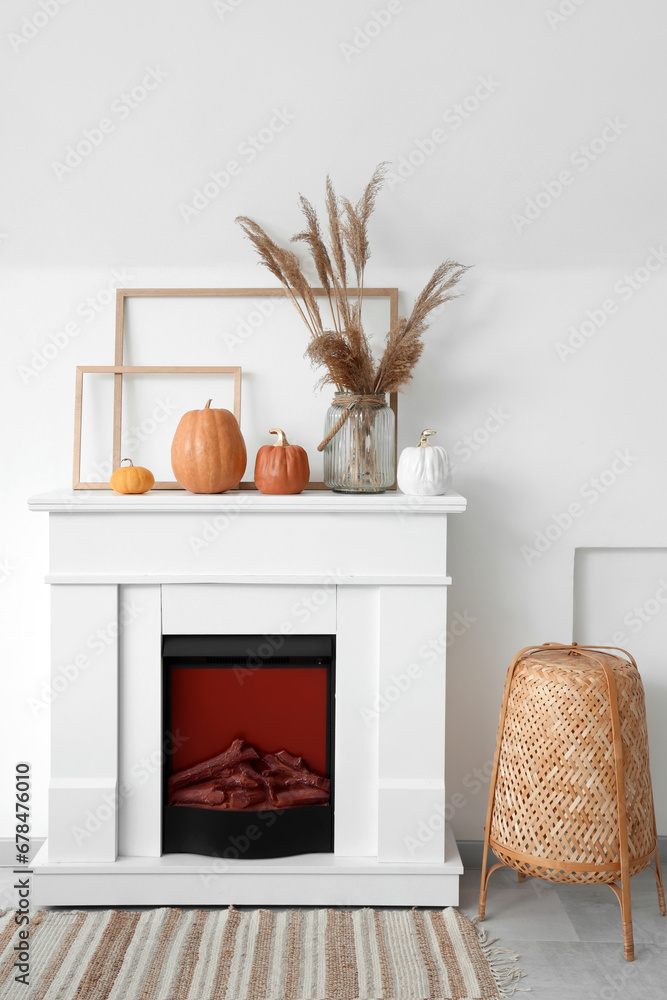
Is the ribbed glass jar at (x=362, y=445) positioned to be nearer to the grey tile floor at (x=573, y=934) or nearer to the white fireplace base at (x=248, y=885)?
the white fireplace base at (x=248, y=885)

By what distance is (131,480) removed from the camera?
231 cm

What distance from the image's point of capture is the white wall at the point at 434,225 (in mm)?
2318

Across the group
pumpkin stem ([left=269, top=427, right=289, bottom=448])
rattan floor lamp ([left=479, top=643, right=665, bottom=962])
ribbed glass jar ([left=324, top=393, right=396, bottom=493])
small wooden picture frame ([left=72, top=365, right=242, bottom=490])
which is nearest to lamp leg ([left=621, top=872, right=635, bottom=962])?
rattan floor lamp ([left=479, top=643, right=665, bottom=962])

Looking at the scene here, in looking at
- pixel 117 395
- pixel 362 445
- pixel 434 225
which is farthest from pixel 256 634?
pixel 434 225

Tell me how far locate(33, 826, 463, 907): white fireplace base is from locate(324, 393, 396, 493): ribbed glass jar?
1.07 meters

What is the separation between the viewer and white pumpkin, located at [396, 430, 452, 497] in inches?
89.3

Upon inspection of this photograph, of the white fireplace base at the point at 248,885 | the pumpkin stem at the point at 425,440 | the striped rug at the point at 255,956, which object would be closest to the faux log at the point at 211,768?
the white fireplace base at the point at 248,885

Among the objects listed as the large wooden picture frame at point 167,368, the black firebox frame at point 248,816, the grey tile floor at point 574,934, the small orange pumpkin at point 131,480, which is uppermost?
the large wooden picture frame at point 167,368

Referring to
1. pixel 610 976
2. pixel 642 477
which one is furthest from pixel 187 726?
pixel 642 477

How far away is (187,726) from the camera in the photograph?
7.77 ft

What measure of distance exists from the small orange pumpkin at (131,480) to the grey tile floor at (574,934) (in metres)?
1.50

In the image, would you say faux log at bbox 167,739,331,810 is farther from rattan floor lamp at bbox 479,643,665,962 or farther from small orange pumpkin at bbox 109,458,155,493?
small orange pumpkin at bbox 109,458,155,493

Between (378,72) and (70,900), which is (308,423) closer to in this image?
(378,72)

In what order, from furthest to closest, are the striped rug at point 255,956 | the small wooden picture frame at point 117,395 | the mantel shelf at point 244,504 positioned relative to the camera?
the small wooden picture frame at point 117,395 → the mantel shelf at point 244,504 → the striped rug at point 255,956
